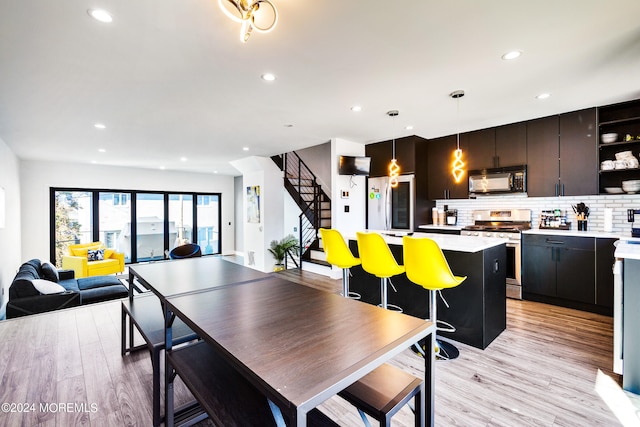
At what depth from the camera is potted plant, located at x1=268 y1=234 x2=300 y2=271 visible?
267 inches

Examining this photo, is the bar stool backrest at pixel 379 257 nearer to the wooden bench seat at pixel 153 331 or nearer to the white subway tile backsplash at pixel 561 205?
the wooden bench seat at pixel 153 331

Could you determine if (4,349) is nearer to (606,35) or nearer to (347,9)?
(347,9)

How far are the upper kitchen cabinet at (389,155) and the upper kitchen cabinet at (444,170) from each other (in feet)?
1.45

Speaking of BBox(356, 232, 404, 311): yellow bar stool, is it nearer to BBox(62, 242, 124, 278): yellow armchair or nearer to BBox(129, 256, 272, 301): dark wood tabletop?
BBox(129, 256, 272, 301): dark wood tabletop

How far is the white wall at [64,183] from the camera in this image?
22.3 feet

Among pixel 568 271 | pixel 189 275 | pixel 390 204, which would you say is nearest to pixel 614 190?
pixel 568 271

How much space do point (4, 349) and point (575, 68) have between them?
6120mm

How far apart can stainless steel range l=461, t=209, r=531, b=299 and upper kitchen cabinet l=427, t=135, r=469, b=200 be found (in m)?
0.54

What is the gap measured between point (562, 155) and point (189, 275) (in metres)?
5.06

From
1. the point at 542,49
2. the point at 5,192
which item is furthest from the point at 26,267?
the point at 542,49

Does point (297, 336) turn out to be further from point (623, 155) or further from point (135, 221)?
point (135, 221)

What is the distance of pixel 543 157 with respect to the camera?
4348 mm

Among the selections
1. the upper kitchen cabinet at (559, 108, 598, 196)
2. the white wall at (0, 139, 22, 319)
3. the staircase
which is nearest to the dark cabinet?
the upper kitchen cabinet at (559, 108, 598, 196)

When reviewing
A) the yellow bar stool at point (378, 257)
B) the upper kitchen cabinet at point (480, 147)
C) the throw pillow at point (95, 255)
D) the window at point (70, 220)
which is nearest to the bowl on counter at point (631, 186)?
the upper kitchen cabinet at point (480, 147)
